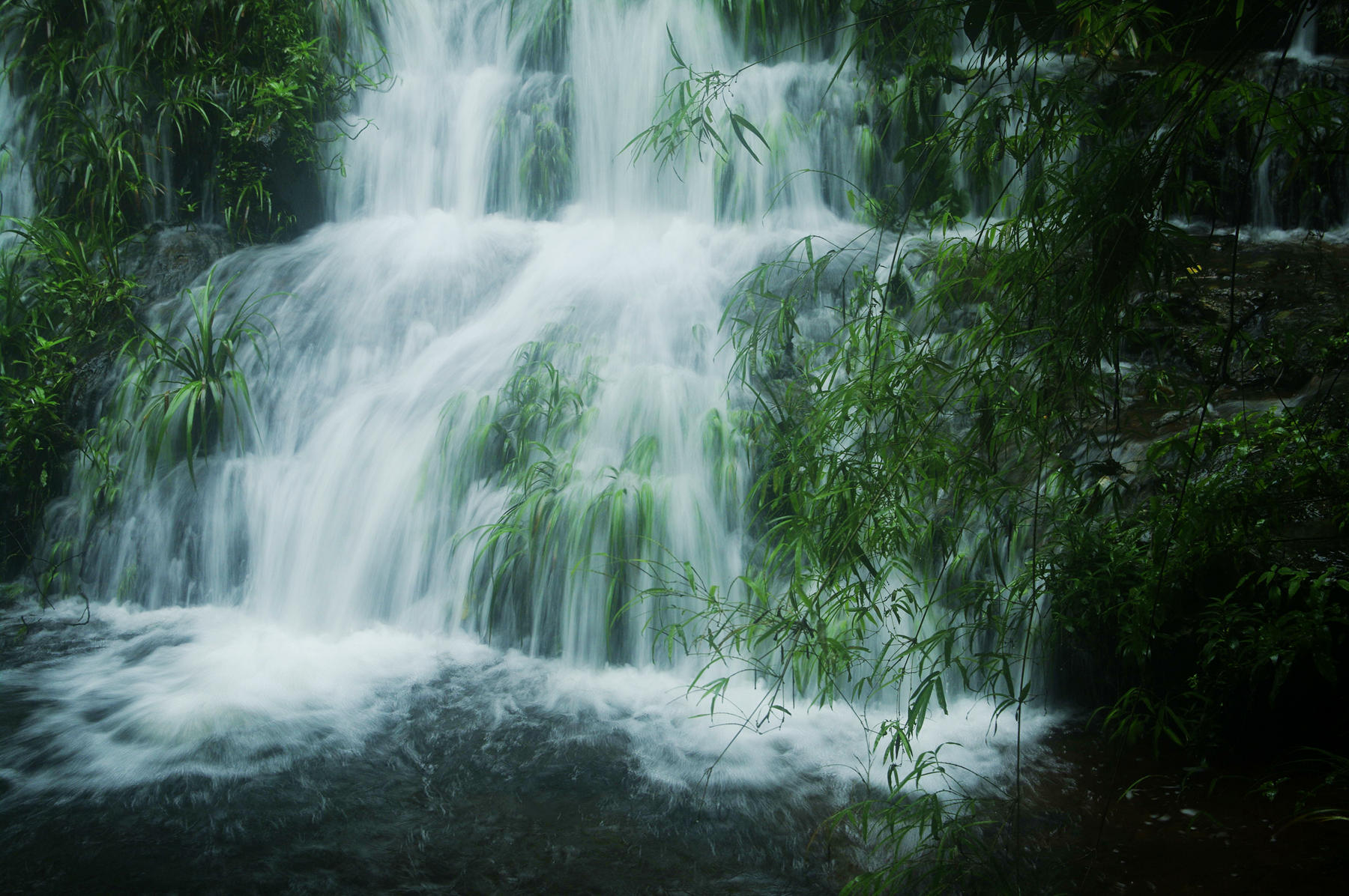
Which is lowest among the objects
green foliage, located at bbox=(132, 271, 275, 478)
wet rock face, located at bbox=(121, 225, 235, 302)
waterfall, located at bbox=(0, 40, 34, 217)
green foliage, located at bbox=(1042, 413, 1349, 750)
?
green foliage, located at bbox=(1042, 413, 1349, 750)

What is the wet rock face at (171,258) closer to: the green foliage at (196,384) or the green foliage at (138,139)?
the green foliage at (138,139)

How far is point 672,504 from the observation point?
3582mm

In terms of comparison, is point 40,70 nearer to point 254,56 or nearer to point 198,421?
point 254,56

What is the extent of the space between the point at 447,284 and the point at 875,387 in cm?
374

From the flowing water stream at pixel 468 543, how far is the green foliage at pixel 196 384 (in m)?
0.12

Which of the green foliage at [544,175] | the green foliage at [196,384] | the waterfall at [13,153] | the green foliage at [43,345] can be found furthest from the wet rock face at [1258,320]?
the waterfall at [13,153]

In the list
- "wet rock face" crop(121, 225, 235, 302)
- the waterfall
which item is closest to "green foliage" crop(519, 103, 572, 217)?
"wet rock face" crop(121, 225, 235, 302)

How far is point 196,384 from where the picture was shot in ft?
14.1

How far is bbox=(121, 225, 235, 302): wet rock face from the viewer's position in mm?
5125

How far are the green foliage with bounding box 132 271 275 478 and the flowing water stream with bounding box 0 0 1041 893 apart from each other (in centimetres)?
12

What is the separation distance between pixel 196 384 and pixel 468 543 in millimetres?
1686

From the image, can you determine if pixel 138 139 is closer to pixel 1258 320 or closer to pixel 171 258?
pixel 171 258

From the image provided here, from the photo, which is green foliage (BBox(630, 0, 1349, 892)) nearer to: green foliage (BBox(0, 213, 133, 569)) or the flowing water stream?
the flowing water stream

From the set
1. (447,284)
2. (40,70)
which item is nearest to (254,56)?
(40,70)
